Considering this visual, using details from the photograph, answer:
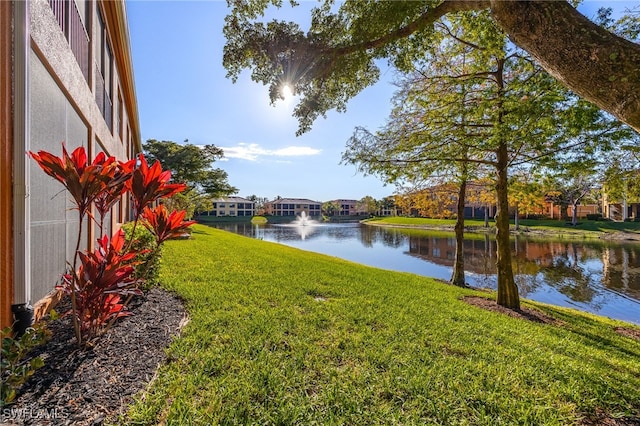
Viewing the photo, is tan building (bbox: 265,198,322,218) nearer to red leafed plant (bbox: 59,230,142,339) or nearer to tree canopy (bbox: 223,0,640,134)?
tree canopy (bbox: 223,0,640,134)

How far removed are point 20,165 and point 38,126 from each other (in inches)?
36.3

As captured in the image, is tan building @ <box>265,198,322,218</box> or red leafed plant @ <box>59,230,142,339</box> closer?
red leafed plant @ <box>59,230,142,339</box>

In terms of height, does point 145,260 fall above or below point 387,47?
below

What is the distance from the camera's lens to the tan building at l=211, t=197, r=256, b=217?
282ft

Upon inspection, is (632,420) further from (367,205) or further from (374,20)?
(367,205)

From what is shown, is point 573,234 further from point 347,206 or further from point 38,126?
point 347,206

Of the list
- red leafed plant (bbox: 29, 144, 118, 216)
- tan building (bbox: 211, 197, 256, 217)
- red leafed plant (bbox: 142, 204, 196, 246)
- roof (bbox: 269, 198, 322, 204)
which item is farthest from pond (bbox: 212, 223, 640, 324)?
roof (bbox: 269, 198, 322, 204)

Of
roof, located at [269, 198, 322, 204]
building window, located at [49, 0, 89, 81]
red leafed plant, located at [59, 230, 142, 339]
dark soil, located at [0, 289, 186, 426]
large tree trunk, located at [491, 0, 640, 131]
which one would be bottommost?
dark soil, located at [0, 289, 186, 426]

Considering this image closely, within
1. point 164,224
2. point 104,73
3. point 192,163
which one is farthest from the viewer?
point 192,163

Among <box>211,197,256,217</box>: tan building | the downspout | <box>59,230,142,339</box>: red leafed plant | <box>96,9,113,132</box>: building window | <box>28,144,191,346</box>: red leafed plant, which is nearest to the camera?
<box>28,144,191,346</box>: red leafed plant

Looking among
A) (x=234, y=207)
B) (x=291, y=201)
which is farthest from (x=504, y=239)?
(x=291, y=201)

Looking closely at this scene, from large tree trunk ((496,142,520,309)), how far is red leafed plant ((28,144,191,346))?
22.8ft

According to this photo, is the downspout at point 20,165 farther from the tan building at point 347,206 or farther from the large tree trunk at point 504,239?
the tan building at point 347,206

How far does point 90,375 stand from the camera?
7.23 feet
